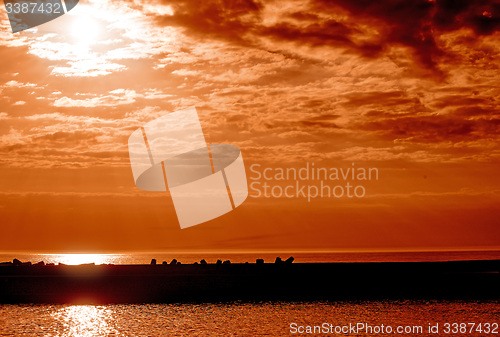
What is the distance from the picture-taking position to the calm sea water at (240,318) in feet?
111

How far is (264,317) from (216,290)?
13.3 m

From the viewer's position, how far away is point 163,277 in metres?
53.1

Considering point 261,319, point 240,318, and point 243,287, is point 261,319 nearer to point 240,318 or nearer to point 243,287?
point 240,318

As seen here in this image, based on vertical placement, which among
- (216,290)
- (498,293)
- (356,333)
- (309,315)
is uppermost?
(356,333)

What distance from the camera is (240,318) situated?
1510 inches

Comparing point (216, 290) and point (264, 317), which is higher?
point (264, 317)

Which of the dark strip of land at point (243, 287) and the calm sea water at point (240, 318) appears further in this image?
the dark strip of land at point (243, 287)

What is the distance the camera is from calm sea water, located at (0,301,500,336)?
111ft

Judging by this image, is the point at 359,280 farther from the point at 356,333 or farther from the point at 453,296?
the point at 356,333

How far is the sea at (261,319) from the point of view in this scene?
3341cm

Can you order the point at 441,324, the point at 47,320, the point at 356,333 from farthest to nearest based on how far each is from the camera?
the point at 47,320 < the point at 441,324 < the point at 356,333

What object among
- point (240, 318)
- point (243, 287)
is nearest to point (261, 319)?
point (240, 318)

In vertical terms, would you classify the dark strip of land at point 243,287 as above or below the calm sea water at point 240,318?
below

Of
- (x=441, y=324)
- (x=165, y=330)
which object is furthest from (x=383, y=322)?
(x=165, y=330)
